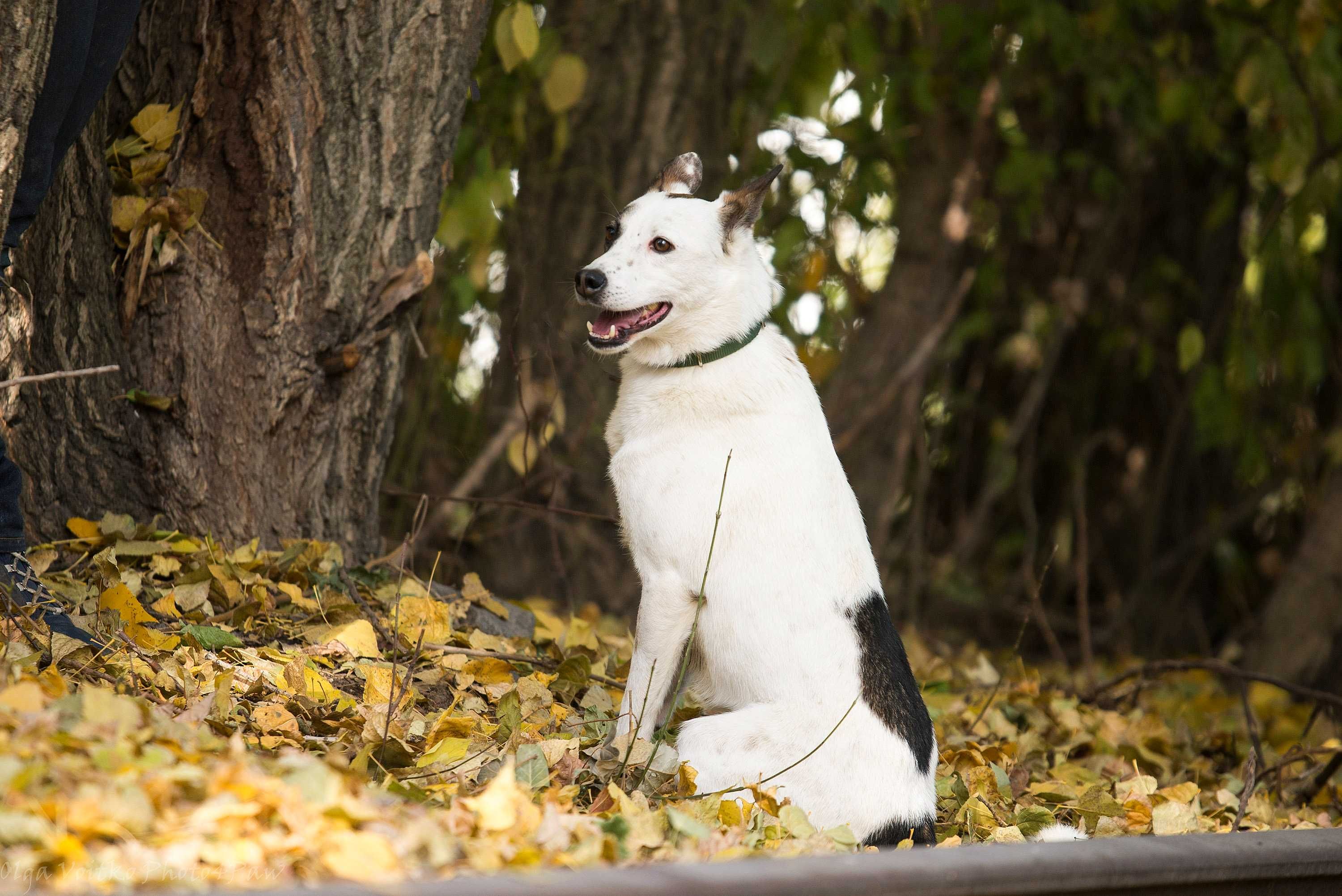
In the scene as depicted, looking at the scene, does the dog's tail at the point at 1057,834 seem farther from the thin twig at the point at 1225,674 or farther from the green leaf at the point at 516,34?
the green leaf at the point at 516,34

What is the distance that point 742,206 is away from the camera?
3314mm

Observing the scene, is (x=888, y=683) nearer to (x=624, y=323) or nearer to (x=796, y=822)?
(x=796, y=822)

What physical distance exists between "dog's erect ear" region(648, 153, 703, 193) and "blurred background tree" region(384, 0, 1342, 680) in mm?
698

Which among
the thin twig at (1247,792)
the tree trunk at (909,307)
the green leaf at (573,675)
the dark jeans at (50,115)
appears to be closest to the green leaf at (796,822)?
the green leaf at (573,675)

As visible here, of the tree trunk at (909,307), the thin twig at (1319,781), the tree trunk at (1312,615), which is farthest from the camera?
the tree trunk at (909,307)

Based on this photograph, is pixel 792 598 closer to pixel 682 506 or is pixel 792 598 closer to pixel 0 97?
pixel 682 506

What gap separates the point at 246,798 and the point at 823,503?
60.4 inches

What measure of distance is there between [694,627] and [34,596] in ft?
5.08

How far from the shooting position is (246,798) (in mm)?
1852

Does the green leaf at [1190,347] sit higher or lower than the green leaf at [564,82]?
lower

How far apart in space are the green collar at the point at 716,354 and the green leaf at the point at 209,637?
52.3 inches

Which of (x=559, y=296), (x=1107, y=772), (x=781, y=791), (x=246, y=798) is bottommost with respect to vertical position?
(x=1107, y=772)

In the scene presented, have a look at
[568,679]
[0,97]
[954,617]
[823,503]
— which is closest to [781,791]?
[823,503]

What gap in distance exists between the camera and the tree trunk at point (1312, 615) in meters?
5.81
